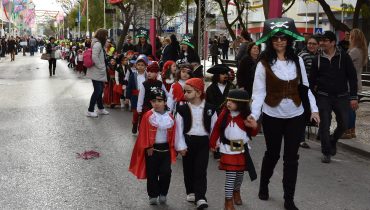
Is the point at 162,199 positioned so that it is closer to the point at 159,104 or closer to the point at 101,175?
the point at 159,104

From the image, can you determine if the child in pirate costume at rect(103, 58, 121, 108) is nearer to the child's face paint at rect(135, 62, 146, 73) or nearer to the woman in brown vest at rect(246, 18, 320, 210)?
the child's face paint at rect(135, 62, 146, 73)

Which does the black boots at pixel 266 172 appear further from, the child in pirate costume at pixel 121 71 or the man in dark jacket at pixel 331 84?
the child in pirate costume at pixel 121 71

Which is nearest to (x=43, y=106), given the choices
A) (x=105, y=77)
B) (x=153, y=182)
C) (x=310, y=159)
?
(x=105, y=77)

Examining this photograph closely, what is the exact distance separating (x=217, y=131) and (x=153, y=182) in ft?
2.87

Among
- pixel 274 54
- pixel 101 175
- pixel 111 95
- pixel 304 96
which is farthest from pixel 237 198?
pixel 111 95

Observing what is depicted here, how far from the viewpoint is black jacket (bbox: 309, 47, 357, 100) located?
7.75m

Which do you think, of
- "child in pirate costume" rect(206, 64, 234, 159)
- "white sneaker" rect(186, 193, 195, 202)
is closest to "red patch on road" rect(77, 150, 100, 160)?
"child in pirate costume" rect(206, 64, 234, 159)

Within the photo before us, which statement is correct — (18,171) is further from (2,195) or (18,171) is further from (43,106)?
(43,106)

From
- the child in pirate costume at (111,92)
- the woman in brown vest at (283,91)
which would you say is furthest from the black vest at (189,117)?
the child in pirate costume at (111,92)

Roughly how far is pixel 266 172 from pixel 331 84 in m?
2.55

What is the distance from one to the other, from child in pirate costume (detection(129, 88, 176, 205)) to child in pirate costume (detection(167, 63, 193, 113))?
145 cm

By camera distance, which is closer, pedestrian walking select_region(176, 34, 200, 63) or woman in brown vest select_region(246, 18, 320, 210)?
woman in brown vest select_region(246, 18, 320, 210)

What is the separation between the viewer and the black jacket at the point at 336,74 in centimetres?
775

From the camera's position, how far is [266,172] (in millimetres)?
5816
